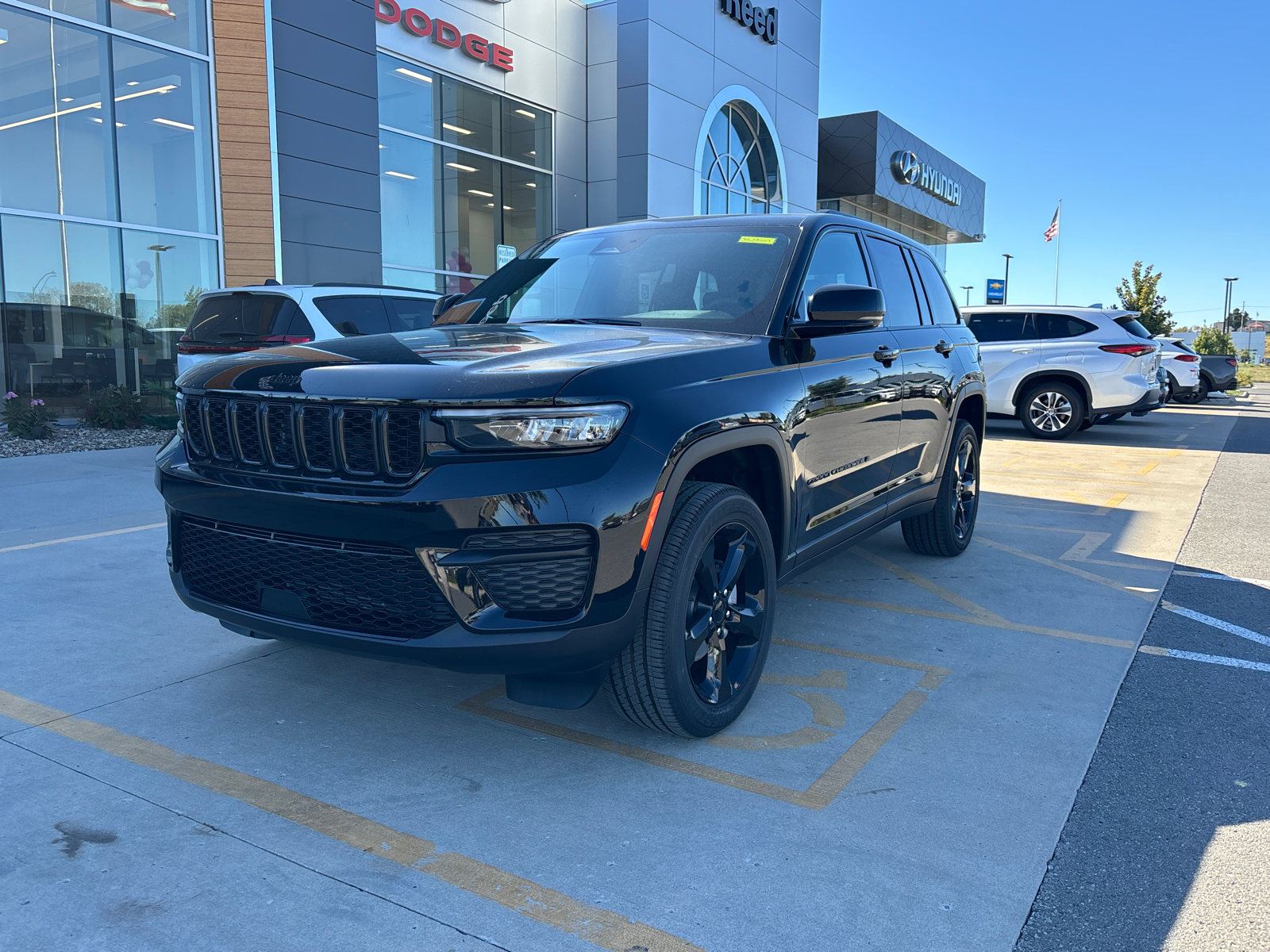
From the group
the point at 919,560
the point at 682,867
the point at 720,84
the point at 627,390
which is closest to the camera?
the point at 682,867

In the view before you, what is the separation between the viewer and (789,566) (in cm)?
368

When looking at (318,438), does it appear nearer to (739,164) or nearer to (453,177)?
(453,177)

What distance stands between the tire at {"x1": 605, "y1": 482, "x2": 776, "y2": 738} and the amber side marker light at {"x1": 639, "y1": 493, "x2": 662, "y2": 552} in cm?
15

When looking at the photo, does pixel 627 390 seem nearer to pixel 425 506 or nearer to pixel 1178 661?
pixel 425 506

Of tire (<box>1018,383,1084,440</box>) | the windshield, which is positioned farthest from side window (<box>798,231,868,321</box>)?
tire (<box>1018,383,1084,440</box>)

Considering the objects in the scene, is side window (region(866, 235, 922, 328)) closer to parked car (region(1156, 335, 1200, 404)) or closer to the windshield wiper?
the windshield wiper

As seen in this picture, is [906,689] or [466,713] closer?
[466,713]

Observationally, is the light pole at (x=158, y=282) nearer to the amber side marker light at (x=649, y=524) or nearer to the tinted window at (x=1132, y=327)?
the amber side marker light at (x=649, y=524)

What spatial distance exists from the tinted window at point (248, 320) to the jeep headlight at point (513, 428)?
6255 mm

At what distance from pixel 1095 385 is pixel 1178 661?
10557mm

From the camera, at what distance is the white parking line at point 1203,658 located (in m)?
4.05

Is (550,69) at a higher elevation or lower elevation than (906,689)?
higher

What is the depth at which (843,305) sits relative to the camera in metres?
3.63

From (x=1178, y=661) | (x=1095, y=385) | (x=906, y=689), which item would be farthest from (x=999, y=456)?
(x=906, y=689)
